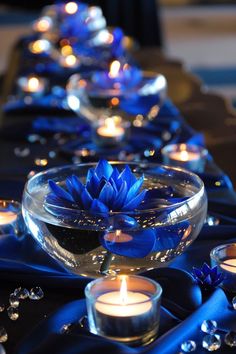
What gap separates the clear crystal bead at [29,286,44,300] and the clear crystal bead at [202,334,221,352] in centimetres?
19

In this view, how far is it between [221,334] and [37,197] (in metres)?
0.25

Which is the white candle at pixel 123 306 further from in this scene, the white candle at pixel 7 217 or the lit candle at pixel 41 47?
the lit candle at pixel 41 47

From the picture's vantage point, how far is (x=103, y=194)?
2.47 ft

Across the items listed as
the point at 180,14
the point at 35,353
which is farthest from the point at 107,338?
the point at 180,14

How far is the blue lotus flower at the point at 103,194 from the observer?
2.47ft

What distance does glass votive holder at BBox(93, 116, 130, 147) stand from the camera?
136cm

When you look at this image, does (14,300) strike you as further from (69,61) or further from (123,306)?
(69,61)

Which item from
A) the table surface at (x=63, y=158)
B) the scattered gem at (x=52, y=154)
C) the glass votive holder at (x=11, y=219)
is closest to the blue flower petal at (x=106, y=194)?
the table surface at (x=63, y=158)

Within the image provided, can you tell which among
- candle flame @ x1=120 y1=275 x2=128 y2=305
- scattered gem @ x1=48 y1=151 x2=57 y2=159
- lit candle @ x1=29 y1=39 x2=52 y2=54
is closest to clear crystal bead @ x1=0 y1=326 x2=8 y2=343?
candle flame @ x1=120 y1=275 x2=128 y2=305

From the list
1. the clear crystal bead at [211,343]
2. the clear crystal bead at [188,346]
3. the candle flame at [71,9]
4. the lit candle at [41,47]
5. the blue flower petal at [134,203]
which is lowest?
the lit candle at [41,47]

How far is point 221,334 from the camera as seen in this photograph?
708 mm

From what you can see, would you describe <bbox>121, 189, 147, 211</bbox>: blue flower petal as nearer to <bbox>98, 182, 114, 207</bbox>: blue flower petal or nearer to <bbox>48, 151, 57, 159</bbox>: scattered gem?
<bbox>98, 182, 114, 207</bbox>: blue flower petal

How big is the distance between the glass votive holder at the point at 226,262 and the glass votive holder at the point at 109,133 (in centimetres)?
54

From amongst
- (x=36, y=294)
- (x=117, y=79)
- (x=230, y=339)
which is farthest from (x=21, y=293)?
(x=117, y=79)
